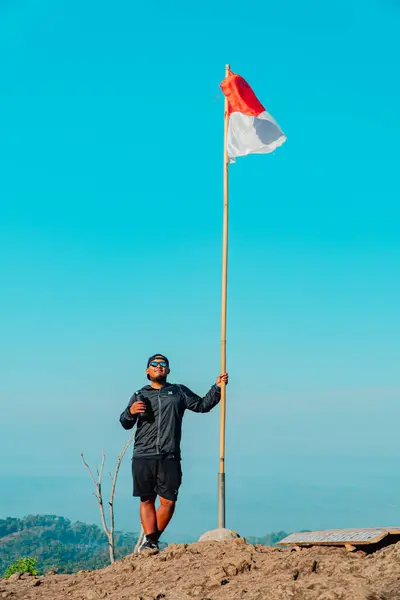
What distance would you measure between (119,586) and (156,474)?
1.63 meters

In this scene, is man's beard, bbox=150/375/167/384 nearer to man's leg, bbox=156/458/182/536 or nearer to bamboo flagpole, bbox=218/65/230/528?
bamboo flagpole, bbox=218/65/230/528

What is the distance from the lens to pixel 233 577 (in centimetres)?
736

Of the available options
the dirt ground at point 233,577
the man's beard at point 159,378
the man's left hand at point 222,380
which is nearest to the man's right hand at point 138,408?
the man's beard at point 159,378

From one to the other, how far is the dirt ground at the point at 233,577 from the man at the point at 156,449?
518mm

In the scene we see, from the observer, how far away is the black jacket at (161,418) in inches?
365

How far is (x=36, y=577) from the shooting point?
10000 millimetres

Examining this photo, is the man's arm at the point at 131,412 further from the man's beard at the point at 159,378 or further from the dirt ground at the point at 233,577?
the dirt ground at the point at 233,577

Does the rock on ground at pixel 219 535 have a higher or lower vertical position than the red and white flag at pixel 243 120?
lower

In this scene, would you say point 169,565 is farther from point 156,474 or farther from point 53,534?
point 53,534

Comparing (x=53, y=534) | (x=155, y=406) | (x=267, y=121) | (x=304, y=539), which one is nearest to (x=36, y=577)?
(x=155, y=406)

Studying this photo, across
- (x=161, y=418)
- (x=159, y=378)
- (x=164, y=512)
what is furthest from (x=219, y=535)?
(x=159, y=378)

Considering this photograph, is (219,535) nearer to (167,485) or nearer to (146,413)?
(167,485)

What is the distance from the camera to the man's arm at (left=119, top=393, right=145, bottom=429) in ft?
30.2

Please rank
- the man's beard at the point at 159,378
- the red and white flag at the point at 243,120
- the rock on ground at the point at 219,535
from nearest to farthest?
1. the rock on ground at the point at 219,535
2. the man's beard at the point at 159,378
3. the red and white flag at the point at 243,120
